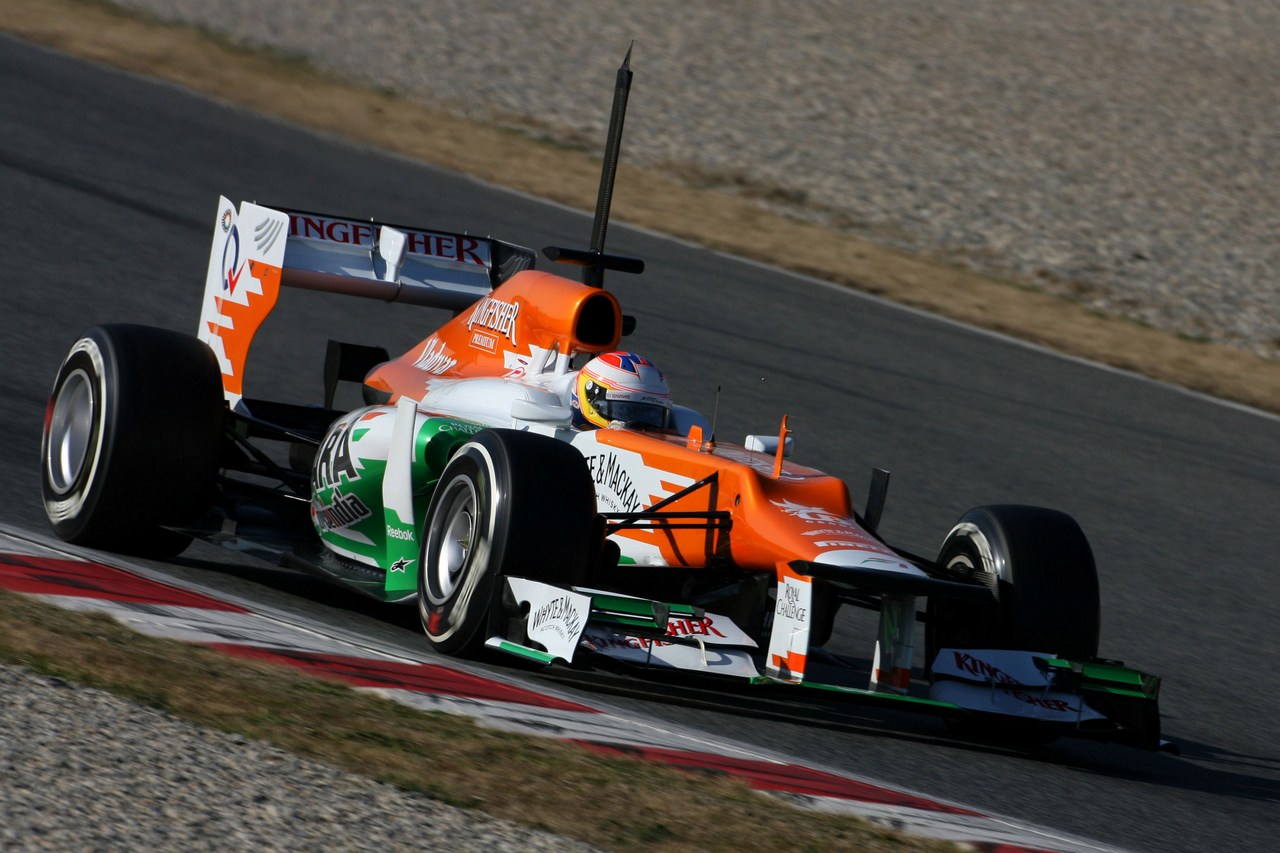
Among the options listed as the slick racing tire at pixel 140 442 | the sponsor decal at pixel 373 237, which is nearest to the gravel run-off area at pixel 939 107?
the sponsor decal at pixel 373 237

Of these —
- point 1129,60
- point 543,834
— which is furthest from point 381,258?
point 1129,60

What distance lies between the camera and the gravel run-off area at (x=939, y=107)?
18328 mm

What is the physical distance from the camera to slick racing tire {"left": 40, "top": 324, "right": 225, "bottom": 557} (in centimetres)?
737

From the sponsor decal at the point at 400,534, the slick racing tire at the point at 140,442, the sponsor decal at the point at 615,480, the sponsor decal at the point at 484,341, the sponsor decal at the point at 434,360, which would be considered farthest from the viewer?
the sponsor decal at the point at 434,360

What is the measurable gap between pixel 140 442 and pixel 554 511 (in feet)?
6.64

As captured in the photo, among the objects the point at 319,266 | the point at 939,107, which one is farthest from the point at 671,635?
the point at 939,107

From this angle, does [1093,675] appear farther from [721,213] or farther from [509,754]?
[721,213]

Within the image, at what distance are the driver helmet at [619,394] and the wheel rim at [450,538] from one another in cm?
75

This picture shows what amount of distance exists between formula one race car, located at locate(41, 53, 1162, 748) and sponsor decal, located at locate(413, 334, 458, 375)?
0.01 metres

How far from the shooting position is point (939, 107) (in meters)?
22.7

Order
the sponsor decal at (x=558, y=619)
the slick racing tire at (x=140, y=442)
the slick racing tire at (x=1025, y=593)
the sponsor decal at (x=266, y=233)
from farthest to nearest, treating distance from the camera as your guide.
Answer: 1. the sponsor decal at (x=266, y=233)
2. the slick racing tire at (x=140, y=442)
3. the slick racing tire at (x=1025, y=593)
4. the sponsor decal at (x=558, y=619)

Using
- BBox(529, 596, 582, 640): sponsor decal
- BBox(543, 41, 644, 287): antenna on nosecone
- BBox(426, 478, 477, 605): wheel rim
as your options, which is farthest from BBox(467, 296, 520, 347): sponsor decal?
BBox(529, 596, 582, 640): sponsor decal

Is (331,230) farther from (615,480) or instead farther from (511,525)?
(511,525)

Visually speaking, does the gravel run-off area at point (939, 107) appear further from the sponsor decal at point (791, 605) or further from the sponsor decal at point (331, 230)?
the sponsor decal at point (791, 605)
